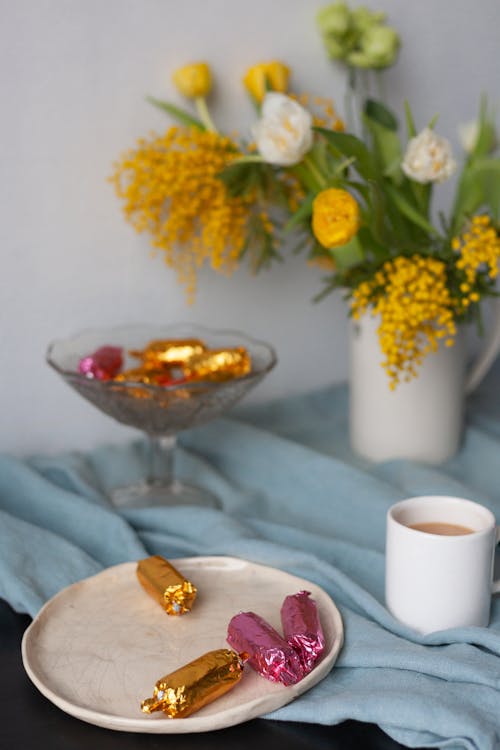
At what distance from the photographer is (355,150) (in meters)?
1.05

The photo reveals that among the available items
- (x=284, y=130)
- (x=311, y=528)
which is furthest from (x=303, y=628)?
(x=284, y=130)

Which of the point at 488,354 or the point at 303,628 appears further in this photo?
the point at 488,354

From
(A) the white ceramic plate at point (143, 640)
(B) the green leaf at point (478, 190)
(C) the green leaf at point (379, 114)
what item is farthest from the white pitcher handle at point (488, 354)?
(A) the white ceramic plate at point (143, 640)

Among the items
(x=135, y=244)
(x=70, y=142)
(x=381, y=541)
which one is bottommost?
(x=381, y=541)

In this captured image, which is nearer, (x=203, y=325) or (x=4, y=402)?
(x=4, y=402)

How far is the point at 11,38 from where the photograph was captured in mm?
1035

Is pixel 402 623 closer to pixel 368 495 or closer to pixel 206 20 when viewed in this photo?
pixel 368 495

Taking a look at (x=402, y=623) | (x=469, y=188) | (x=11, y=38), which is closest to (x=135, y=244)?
(x=11, y=38)

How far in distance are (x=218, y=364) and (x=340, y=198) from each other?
0.71ft

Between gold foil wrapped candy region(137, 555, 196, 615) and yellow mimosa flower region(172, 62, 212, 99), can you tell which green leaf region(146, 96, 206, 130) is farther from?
gold foil wrapped candy region(137, 555, 196, 615)

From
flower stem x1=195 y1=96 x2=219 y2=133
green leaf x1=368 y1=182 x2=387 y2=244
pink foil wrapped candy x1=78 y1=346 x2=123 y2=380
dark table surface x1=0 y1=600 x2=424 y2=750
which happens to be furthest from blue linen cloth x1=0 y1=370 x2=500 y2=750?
flower stem x1=195 y1=96 x2=219 y2=133

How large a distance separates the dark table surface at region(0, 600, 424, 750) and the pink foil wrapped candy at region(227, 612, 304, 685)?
0.03 m

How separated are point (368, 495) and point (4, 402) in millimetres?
422

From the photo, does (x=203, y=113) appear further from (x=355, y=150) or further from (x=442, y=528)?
(x=442, y=528)
